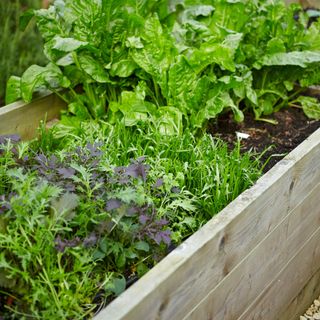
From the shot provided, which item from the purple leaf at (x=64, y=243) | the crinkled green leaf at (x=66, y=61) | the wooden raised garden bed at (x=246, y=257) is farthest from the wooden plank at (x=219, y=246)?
the crinkled green leaf at (x=66, y=61)

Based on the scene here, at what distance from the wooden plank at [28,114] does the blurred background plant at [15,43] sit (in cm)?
61

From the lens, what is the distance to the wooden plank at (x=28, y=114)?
2555mm

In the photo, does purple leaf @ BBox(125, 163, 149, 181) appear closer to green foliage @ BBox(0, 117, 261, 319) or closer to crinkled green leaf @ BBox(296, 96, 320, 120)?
green foliage @ BBox(0, 117, 261, 319)

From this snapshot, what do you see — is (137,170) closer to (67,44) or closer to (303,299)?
(67,44)

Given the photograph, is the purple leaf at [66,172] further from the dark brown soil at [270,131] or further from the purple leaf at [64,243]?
the dark brown soil at [270,131]

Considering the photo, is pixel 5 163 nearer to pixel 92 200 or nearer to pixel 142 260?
pixel 92 200

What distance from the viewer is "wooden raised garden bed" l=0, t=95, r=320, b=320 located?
1.59 m

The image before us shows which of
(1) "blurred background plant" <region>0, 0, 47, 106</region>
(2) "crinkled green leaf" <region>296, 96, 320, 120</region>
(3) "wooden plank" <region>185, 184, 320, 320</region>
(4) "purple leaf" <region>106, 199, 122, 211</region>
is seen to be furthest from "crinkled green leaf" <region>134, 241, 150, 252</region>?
(1) "blurred background plant" <region>0, 0, 47, 106</region>

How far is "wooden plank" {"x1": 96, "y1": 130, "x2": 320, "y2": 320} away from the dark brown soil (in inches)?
14.6

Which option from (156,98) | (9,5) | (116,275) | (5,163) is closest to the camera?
(116,275)

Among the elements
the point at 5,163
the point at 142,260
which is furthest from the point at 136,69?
the point at 142,260

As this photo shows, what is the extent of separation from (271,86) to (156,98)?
0.67 m

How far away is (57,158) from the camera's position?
198 cm

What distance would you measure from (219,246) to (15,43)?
2076mm
